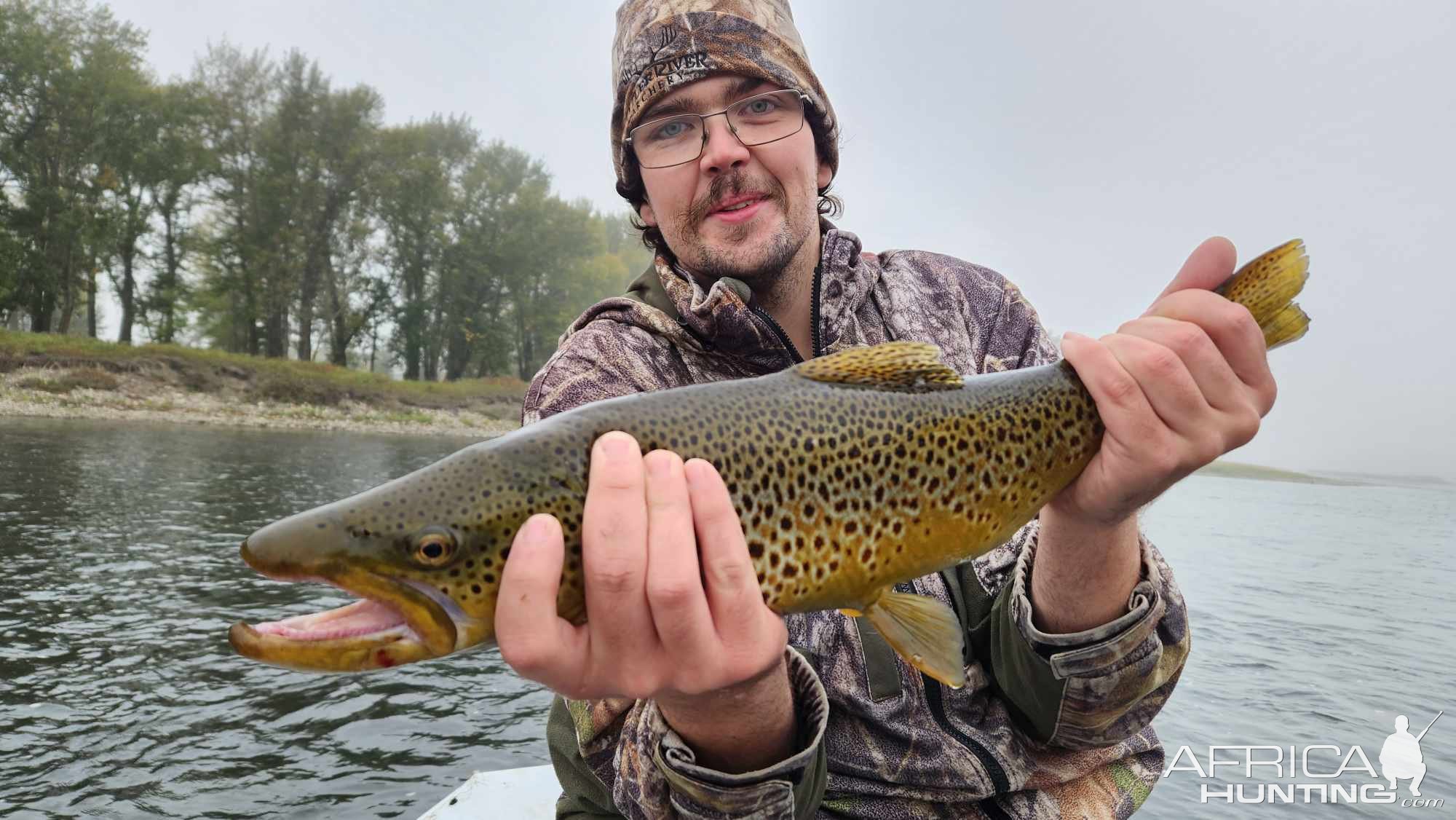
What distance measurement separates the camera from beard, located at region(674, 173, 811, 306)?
11.3ft

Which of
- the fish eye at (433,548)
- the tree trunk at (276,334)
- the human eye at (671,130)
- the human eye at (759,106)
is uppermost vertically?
the tree trunk at (276,334)

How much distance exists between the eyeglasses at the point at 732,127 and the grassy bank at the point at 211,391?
3411 cm

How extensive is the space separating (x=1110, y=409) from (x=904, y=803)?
4.76 ft

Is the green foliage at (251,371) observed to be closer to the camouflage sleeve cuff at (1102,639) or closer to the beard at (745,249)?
the beard at (745,249)

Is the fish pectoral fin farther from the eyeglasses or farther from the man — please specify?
the eyeglasses

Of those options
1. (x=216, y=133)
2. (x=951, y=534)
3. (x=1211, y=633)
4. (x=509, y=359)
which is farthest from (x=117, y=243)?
(x=951, y=534)

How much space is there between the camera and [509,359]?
64688mm

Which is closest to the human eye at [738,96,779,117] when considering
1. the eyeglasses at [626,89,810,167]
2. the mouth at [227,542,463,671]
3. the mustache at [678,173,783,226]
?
the eyeglasses at [626,89,810,167]

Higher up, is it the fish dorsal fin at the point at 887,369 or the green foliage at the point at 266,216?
the green foliage at the point at 266,216

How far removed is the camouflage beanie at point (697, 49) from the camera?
3602mm

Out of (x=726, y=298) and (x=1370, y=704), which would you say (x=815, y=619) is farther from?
(x=1370, y=704)

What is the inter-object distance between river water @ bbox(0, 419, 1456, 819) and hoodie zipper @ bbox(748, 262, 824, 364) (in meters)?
5.39

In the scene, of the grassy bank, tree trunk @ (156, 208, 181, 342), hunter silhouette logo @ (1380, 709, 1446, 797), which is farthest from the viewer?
tree trunk @ (156, 208, 181, 342)

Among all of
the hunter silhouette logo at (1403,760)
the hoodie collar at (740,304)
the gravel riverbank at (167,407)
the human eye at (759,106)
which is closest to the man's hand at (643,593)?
the hoodie collar at (740,304)
